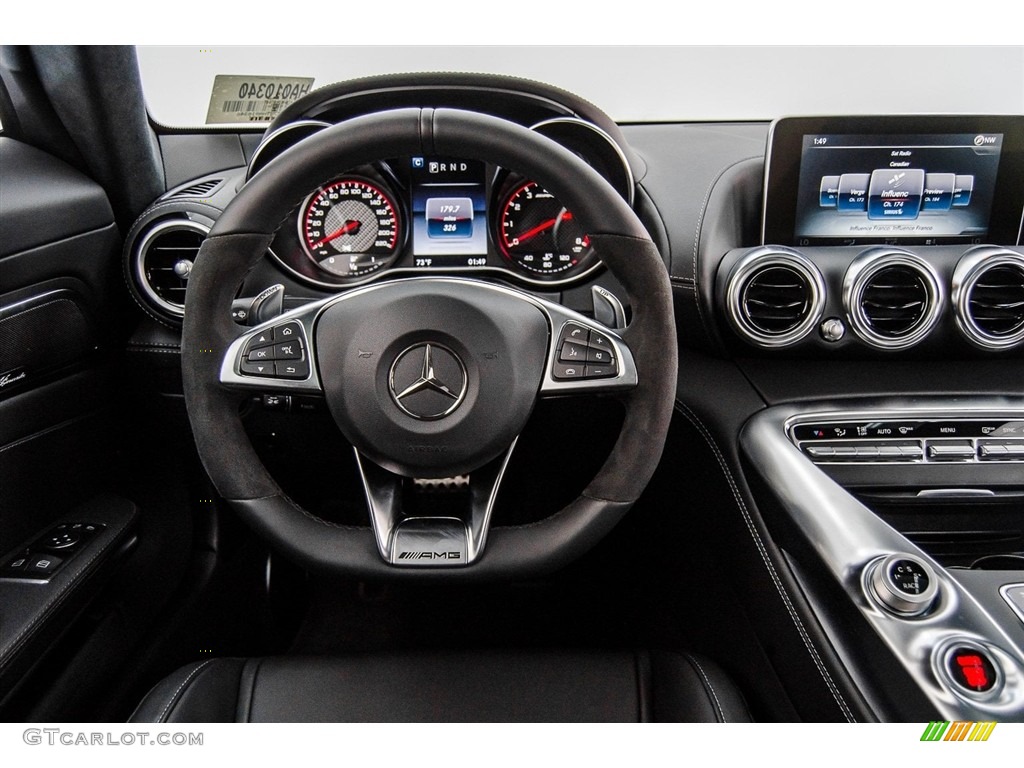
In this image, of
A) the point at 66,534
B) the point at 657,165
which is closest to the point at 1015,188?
the point at 657,165

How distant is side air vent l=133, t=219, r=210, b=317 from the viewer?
1.42m

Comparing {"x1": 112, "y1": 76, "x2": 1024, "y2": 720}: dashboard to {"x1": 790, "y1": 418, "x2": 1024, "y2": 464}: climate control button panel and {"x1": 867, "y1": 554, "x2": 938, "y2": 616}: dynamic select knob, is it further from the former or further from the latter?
{"x1": 867, "y1": 554, "x2": 938, "y2": 616}: dynamic select knob

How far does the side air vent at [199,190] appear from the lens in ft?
4.81

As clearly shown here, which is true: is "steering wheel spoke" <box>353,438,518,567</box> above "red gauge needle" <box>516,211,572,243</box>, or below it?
below

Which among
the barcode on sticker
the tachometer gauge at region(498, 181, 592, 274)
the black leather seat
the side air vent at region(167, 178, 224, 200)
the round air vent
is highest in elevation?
the barcode on sticker

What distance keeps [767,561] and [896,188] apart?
71cm

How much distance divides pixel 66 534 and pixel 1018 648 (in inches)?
59.9

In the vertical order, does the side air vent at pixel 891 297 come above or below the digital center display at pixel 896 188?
below

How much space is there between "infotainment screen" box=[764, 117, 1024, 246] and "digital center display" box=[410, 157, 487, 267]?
1.74 ft

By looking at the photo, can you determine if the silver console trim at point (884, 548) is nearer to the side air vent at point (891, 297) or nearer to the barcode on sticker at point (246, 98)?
the side air vent at point (891, 297)

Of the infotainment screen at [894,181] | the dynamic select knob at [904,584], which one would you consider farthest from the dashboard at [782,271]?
the dynamic select knob at [904,584]

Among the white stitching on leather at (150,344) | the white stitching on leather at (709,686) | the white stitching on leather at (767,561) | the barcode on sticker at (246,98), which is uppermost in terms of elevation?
the barcode on sticker at (246,98)

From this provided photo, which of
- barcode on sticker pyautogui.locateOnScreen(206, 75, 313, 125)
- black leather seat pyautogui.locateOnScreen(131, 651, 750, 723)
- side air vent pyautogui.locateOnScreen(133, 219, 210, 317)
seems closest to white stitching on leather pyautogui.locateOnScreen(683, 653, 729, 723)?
black leather seat pyautogui.locateOnScreen(131, 651, 750, 723)

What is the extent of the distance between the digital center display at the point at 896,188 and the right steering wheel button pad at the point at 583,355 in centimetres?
58
